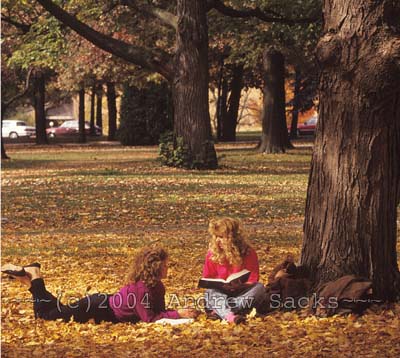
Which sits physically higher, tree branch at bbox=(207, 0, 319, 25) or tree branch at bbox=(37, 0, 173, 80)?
tree branch at bbox=(207, 0, 319, 25)

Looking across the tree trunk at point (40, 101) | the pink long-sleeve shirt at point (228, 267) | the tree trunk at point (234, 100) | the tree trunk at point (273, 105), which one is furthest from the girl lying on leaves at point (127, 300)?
the tree trunk at point (40, 101)

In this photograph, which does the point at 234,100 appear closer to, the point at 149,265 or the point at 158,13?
the point at 158,13

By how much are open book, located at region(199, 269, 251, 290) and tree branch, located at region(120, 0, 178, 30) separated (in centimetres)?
2026

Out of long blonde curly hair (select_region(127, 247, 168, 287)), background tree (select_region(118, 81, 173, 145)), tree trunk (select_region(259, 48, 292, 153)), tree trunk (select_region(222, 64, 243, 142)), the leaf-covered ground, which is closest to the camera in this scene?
the leaf-covered ground

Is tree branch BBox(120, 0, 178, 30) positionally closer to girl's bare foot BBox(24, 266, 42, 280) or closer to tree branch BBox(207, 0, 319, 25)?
tree branch BBox(207, 0, 319, 25)

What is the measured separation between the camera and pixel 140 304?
26.6ft

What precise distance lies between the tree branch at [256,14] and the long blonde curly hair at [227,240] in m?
20.3

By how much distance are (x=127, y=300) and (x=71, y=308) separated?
521 mm

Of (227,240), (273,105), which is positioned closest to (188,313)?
(227,240)

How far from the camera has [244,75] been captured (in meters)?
59.8

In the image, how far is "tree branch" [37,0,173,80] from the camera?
27984 mm

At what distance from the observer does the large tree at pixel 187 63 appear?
27609 mm

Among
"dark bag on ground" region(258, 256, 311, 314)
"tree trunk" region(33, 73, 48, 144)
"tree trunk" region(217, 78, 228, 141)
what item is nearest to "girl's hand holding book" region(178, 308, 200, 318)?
"dark bag on ground" region(258, 256, 311, 314)

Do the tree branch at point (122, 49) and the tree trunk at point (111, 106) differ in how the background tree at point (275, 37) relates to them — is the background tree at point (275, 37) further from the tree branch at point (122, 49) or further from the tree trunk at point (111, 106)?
the tree trunk at point (111, 106)
